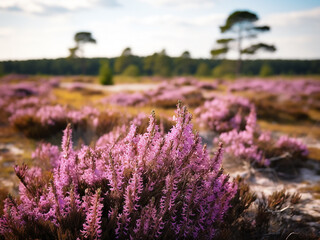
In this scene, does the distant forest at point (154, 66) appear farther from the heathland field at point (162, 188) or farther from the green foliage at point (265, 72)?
the heathland field at point (162, 188)

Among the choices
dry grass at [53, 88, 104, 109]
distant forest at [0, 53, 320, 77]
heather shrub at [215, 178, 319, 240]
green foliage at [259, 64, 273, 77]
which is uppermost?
distant forest at [0, 53, 320, 77]

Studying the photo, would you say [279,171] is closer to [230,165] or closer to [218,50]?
[230,165]

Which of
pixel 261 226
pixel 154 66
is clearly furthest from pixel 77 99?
pixel 154 66

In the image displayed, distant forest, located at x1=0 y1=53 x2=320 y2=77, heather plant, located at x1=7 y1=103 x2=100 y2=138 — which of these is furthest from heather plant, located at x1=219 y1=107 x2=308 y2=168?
distant forest, located at x1=0 y1=53 x2=320 y2=77

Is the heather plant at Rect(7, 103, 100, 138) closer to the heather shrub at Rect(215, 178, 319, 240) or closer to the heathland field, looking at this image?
the heathland field

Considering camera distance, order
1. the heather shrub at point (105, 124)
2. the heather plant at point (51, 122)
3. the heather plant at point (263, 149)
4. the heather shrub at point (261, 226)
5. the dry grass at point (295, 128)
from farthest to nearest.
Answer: the dry grass at point (295, 128), the heather plant at point (51, 122), the heather shrub at point (105, 124), the heather plant at point (263, 149), the heather shrub at point (261, 226)

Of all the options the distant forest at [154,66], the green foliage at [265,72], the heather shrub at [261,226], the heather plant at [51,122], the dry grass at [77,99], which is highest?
the distant forest at [154,66]

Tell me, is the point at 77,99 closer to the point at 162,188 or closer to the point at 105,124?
the point at 105,124

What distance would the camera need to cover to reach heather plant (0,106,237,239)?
1.43m

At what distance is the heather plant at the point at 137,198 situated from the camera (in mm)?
1434

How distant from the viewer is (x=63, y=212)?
59.8 inches

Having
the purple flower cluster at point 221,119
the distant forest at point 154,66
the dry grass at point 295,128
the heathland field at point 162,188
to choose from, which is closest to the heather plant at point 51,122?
the heathland field at point 162,188

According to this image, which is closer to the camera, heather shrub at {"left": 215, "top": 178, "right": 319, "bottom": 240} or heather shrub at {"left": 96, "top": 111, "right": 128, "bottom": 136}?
heather shrub at {"left": 215, "top": 178, "right": 319, "bottom": 240}

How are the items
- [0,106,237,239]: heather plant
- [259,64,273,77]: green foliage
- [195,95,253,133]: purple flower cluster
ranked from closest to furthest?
[0,106,237,239]: heather plant
[195,95,253,133]: purple flower cluster
[259,64,273,77]: green foliage
